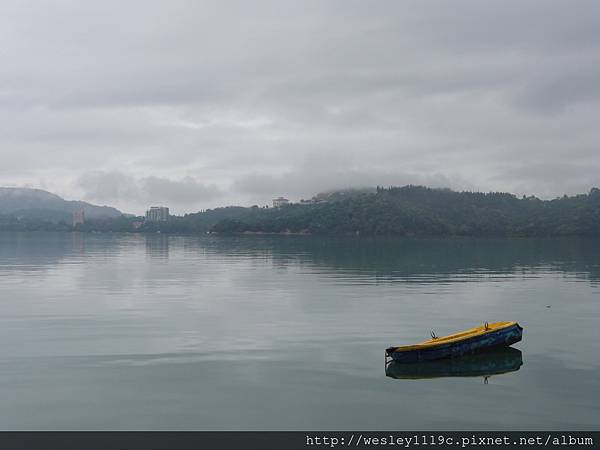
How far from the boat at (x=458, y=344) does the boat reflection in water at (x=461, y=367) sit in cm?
33

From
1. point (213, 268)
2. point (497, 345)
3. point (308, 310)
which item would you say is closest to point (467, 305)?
point (308, 310)

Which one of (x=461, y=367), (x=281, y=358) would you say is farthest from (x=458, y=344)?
(x=281, y=358)

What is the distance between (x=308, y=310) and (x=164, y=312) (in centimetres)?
1365

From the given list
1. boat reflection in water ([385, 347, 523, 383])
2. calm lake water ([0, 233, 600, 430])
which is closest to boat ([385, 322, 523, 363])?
boat reflection in water ([385, 347, 523, 383])

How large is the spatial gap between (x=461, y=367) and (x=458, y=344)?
5.07ft

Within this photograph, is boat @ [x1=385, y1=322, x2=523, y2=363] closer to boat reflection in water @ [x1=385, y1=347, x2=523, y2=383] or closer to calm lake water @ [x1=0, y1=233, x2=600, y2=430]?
boat reflection in water @ [x1=385, y1=347, x2=523, y2=383]

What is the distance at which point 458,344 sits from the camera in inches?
1367

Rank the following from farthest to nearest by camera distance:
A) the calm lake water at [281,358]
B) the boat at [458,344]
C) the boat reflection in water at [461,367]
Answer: the boat at [458,344] → the boat reflection in water at [461,367] → the calm lake water at [281,358]

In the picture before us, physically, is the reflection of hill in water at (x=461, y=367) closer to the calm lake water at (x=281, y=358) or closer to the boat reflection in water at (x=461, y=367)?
the boat reflection in water at (x=461, y=367)

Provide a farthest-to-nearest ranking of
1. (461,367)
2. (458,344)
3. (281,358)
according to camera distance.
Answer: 1. (281,358)
2. (458,344)
3. (461,367)

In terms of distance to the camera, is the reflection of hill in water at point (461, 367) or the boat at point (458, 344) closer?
the reflection of hill in water at point (461, 367)

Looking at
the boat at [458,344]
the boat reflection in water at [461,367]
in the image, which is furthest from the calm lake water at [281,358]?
the boat at [458,344]

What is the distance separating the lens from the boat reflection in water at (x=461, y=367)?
32.2 m

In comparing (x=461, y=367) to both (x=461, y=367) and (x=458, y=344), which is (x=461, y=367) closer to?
(x=461, y=367)
